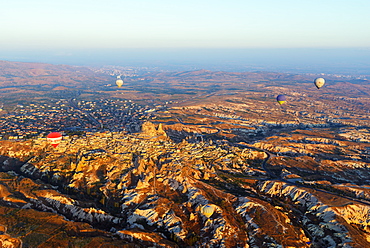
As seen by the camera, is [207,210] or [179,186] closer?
[207,210]

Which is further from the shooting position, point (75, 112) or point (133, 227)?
point (75, 112)

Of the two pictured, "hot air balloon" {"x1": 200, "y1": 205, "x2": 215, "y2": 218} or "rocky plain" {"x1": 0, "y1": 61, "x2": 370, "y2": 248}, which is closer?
"rocky plain" {"x1": 0, "y1": 61, "x2": 370, "y2": 248}

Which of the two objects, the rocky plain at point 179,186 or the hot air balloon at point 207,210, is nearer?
the rocky plain at point 179,186

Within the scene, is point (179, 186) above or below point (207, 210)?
below

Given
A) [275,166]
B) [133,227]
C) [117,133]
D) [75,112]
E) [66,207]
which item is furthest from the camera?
[75,112]

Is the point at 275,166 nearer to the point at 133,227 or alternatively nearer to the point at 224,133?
the point at 224,133

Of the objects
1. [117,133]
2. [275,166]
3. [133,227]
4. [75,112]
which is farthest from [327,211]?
[75,112]

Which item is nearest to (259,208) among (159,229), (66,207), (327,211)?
(327,211)

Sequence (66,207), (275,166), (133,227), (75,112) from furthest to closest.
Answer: (75,112)
(275,166)
(66,207)
(133,227)
